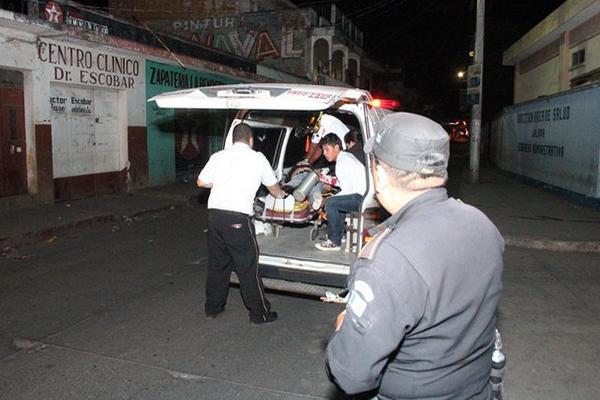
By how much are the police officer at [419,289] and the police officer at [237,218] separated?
3.20m

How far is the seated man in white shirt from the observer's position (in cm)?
585

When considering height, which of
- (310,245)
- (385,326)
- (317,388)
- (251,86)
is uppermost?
(251,86)

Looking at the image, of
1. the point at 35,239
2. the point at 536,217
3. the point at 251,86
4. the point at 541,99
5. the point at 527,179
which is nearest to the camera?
the point at 251,86

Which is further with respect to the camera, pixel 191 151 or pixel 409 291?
pixel 191 151

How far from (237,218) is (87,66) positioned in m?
9.49

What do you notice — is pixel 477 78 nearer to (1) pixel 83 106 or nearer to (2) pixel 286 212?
(1) pixel 83 106

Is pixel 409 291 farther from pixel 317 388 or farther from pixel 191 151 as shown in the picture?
pixel 191 151

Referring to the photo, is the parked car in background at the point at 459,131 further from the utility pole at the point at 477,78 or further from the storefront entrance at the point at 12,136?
the storefront entrance at the point at 12,136

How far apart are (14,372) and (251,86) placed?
3.09 metres

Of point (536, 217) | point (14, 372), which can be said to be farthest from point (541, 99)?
point (14, 372)

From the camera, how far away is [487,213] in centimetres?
1119

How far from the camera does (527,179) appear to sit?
681 inches

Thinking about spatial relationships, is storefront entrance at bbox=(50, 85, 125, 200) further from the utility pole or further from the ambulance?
the utility pole

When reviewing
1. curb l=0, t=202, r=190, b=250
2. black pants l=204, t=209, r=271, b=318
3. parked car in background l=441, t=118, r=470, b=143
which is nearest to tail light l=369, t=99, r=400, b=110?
black pants l=204, t=209, r=271, b=318
